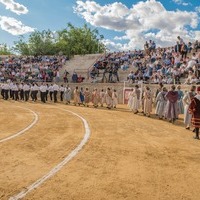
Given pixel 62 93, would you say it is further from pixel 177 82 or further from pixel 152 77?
pixel 177 82

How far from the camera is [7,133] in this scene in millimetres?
12250

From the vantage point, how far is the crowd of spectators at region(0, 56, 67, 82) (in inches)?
1578

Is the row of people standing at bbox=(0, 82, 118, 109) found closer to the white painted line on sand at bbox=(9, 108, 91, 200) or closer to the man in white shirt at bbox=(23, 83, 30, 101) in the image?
the man in white shirt at bbox=(23, 83, 30, 101)

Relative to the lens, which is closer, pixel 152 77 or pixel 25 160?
pixel 25 160

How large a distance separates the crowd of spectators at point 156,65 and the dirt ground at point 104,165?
1291 cm

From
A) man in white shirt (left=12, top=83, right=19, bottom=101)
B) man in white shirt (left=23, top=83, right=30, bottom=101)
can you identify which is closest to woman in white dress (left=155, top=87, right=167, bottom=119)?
man in white shirt (left=23, top=83, right=30, bottom=101)

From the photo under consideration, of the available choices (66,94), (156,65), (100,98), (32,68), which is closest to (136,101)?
(100,98)

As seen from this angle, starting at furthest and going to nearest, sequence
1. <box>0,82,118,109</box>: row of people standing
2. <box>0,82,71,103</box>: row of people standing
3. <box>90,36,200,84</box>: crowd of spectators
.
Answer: <box>0,82,71,103</box>: row of people standing
<box>0,82,118,109</box>: row of people standing
<box>90,36,200,84</box>: crowd of spectators

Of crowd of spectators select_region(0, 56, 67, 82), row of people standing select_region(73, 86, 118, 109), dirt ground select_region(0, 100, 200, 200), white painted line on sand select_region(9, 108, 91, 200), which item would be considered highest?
crowd of spectators select_region(0, 56, 67, 82)

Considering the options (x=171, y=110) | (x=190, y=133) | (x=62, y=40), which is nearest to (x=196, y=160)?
(x=190, y=133)

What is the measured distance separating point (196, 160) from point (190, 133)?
5257 millimetres

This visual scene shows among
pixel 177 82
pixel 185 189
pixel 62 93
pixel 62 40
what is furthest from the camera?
pixel 62 40

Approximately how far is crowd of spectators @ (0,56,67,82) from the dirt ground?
89.5 feet

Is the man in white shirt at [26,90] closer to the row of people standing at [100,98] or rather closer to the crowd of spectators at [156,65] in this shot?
the row of people standing at [100,98]
